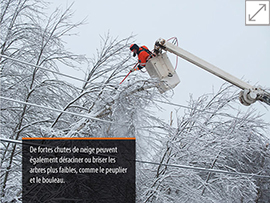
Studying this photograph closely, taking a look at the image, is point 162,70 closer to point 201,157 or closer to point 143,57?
point 143,57

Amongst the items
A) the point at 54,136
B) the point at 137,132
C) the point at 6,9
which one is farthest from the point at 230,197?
the point at 6,9

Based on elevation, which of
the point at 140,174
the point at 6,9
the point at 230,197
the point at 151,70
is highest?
the point at 6,9

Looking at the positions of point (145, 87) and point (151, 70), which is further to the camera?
point (151, 70)

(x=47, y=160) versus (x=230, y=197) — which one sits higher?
(x=47, y=160)

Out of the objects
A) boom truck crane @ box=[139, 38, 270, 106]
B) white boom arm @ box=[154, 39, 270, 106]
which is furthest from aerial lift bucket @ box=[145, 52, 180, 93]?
white boom arm @ box=[154, 39, 270, 106]

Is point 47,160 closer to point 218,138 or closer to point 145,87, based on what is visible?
point 145,87

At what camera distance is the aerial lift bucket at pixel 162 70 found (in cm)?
545

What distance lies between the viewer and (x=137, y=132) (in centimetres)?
513

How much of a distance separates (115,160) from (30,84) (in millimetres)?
2313
